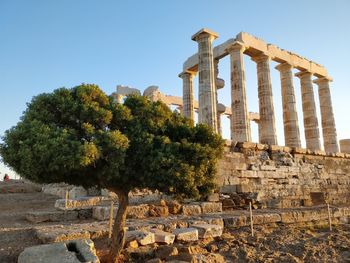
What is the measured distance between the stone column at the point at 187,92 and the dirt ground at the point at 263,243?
14.6 m

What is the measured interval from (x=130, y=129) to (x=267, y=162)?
1117 centimetres

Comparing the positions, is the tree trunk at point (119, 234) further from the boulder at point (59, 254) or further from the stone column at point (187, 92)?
the stone column at point (187, 92)

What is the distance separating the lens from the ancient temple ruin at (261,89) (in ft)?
67.4

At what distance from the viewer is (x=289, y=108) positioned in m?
24.0

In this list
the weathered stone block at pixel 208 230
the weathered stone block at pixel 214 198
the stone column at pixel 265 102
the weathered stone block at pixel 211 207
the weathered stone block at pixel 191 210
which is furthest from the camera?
the stone column at pixel 265 102

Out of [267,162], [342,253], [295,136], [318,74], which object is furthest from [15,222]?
[318,74]

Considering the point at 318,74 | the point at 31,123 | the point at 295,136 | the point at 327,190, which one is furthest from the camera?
the point at 318,74

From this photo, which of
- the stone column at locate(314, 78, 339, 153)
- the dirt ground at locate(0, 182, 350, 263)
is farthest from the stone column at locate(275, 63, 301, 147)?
the dirt ground at locate(0, 182, 350, 263)

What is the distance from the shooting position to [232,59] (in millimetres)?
21422

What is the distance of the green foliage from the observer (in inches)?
200

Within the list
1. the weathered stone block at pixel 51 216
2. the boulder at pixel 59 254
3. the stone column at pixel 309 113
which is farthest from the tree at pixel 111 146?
the stone column at pixel 309 113

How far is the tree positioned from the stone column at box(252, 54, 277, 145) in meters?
16.2

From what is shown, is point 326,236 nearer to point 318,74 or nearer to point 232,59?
point 232,59

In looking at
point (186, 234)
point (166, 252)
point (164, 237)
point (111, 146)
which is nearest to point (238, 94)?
point (186, 234)
